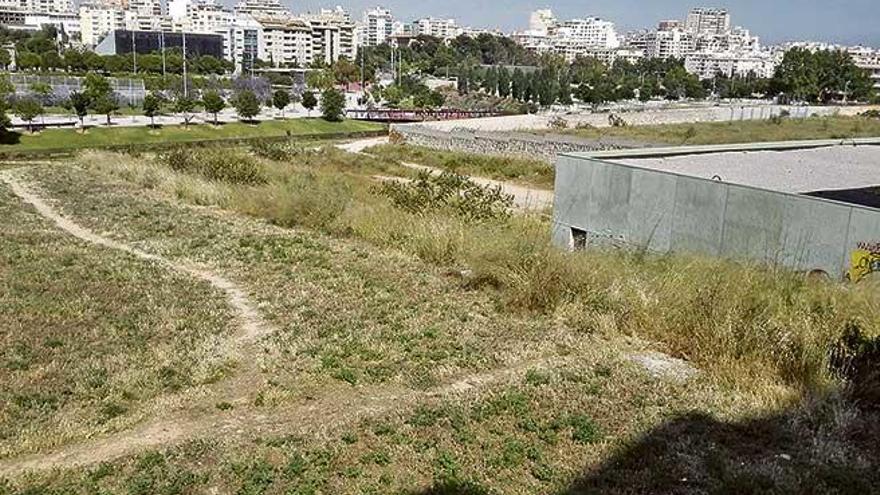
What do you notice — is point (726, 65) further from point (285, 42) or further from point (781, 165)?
point (781, 165)

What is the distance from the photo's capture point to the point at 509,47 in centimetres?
17212

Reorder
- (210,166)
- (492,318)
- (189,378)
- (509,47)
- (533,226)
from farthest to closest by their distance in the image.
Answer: (509,47)
(210,166)
(533,226)
(492,318)
(189,378)

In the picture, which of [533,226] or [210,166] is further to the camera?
[210,166]

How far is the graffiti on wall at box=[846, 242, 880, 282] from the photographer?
1097 cm

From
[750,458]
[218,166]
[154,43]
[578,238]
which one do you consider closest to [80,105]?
[218,166]

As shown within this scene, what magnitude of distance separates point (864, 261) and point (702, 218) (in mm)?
2704

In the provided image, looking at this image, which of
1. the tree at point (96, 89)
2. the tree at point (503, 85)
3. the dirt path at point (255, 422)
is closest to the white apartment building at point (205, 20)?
the tree at point (503, 85)

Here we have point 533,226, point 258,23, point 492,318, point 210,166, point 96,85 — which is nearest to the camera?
point 492,318

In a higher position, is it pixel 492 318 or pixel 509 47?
pixel 509 47

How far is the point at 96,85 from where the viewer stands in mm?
54625

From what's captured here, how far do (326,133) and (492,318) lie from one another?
51711mm

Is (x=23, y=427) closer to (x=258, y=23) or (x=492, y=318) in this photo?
(x=492, y=318)

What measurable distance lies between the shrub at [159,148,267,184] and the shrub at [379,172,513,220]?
5136 millimetres

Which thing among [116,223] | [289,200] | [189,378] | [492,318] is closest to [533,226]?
[289,200]
